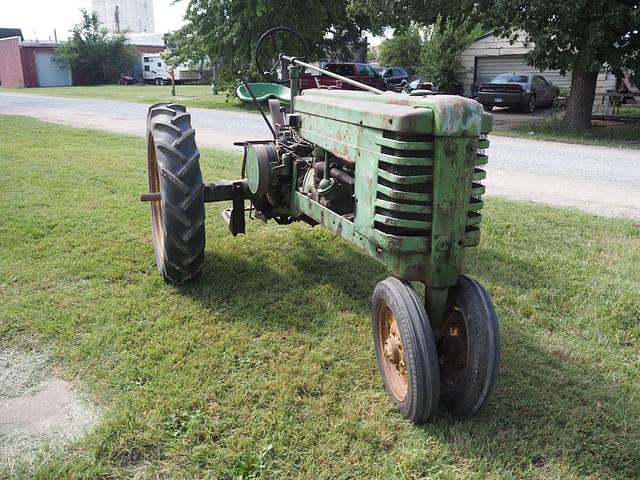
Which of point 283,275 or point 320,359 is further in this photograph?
point 283,275

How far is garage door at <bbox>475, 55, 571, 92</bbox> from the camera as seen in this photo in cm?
2573

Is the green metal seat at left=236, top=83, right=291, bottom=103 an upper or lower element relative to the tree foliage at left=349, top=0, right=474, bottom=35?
lower

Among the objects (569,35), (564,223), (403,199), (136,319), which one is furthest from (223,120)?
(403,199)

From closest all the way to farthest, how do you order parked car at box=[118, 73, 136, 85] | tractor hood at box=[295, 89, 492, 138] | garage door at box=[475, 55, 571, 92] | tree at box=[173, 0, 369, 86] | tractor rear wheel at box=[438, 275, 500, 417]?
tractor hood at box=[295, 89, 492, 138], tractor rear wheel at box=[438, 275, 500, 417], tree at box=[173, 0, 369, 86], garage door at box=[475, 55, 571, 92], parked car at box=[118, 73, 136, 85]

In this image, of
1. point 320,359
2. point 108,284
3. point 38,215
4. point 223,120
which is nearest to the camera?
point 320,359

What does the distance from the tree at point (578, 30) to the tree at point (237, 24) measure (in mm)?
6509

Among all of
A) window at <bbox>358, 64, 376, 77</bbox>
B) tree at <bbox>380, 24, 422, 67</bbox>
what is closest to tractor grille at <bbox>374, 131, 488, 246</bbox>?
window at <bbox>358, 64, 376, 77</bbox>

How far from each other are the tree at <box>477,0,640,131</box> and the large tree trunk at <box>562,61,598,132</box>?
0.02 metres

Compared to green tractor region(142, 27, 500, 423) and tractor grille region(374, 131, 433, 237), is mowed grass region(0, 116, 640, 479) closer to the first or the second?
green tractor region(142, 27, 500, 423)

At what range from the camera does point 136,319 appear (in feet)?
12.2

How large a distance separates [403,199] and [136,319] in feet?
6.41

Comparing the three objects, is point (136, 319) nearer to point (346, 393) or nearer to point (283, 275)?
point (283, 275)

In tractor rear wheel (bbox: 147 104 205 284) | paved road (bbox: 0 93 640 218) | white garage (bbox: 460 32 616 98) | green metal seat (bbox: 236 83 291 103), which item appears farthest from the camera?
white garage (bbox: 460 32 616 98)

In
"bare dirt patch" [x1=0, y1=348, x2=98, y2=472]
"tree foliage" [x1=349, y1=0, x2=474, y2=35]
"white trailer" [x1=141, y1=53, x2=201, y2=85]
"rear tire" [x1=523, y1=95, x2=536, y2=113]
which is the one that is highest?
"tree foliage" [x1=349, y1=0, x2=474, y2=35]
